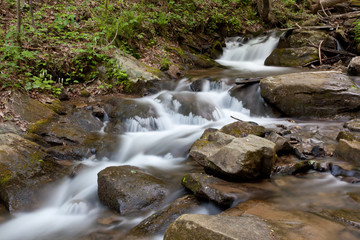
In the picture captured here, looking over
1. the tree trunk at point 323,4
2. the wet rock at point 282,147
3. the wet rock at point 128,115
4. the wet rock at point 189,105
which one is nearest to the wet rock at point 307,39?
the tree trunk at point 323,4

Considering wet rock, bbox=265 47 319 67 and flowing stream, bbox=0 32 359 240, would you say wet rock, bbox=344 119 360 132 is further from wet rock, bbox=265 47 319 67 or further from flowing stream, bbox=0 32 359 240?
wet rock, bbox=265 47 319 67

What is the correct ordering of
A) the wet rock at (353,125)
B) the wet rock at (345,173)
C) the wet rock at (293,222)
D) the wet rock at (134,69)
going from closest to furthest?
the wet rock at (293,222) < the wet rock at (345,173) < the wet rock at (353,125) < the wet rock at (134,69)

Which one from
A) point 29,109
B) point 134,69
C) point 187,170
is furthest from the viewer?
point 134,69

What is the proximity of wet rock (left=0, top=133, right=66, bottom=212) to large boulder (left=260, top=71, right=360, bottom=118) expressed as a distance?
212 inches

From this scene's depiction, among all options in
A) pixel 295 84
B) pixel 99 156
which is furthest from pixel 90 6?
pixel 295 84

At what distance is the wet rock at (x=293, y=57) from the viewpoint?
10.7 m

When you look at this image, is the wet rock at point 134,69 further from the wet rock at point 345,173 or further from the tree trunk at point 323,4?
the tree trunk at point 323,4

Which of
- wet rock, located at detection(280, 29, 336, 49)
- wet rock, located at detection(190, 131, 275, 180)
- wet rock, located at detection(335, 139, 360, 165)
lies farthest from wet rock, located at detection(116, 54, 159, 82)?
wet rock, located at detection(280, 29, 336, 49)

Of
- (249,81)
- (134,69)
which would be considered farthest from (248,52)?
(134,69)

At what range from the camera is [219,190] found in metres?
3.32

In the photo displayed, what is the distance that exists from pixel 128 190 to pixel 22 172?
1.80m

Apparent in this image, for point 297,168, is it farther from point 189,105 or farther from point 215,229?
point 189,105

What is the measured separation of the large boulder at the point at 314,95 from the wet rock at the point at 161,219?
175 inches

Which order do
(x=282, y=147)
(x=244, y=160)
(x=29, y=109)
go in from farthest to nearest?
(x=29, y=109) → (x=282, y=147) → (x=244, y=160)
